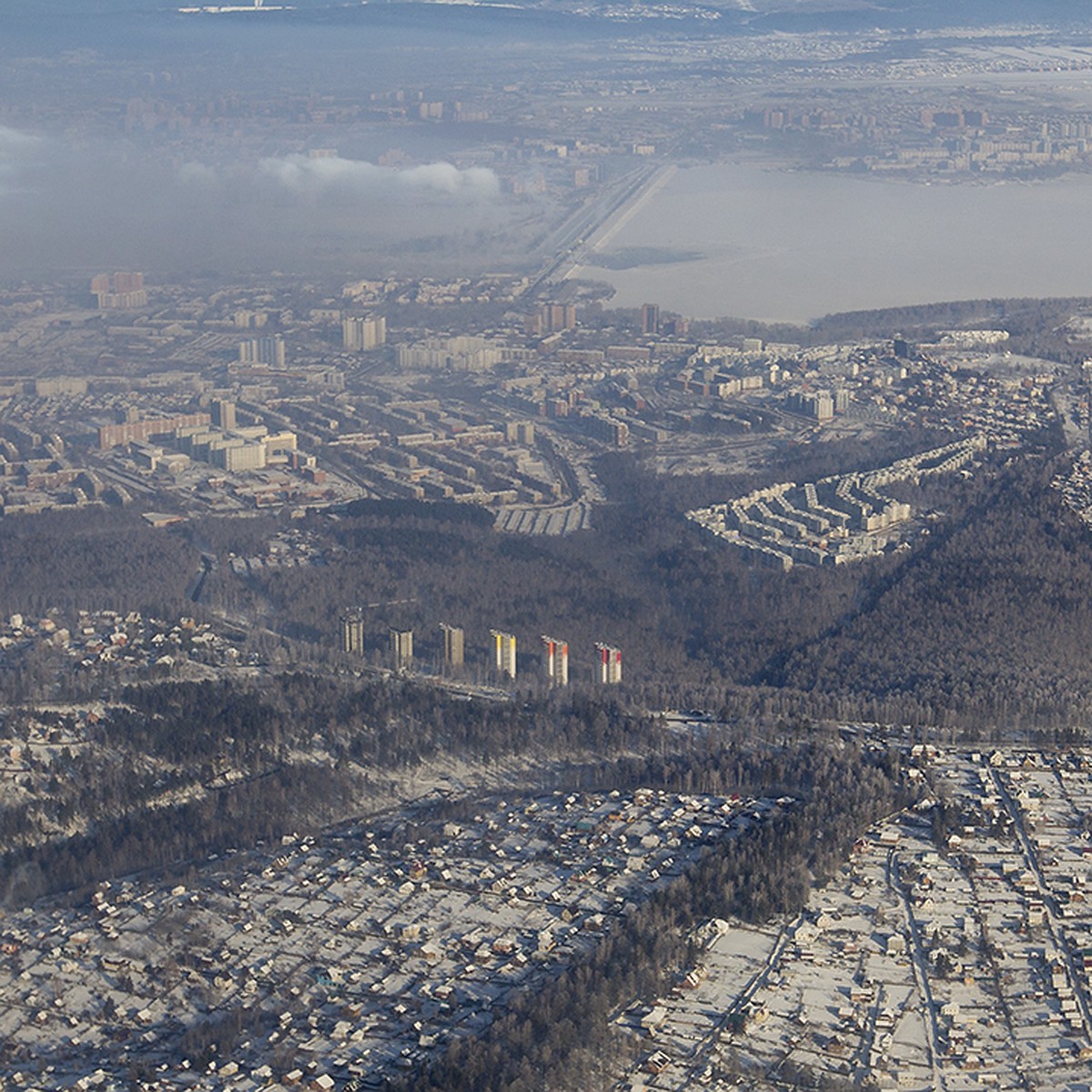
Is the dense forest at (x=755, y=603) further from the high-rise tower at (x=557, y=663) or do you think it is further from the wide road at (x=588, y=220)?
the wide road at (x=588, y=220)

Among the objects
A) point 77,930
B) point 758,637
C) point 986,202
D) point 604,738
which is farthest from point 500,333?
point 77,930

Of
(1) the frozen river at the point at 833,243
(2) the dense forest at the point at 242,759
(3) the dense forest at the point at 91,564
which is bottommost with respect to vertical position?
(2) the dense forest at the point at 242,759

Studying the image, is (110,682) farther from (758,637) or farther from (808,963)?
(808,963)

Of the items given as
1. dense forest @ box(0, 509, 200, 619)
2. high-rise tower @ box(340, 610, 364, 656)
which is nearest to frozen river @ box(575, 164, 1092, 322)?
dense forest @ box(0, 509, 200, 619)

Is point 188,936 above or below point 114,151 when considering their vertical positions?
below

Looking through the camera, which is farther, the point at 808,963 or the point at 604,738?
the point at 604,738

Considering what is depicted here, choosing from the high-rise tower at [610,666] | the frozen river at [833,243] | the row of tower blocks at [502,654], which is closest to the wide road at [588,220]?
the frozen river at [833,243]

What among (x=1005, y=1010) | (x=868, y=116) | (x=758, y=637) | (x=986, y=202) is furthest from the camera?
(x=868, y=116)

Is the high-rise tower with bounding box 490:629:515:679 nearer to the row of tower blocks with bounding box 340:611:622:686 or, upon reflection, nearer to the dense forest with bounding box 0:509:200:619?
the row of tower blocks with bounding box 340:611:622:686

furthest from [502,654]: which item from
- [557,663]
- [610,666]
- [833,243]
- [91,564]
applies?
[833,243]
